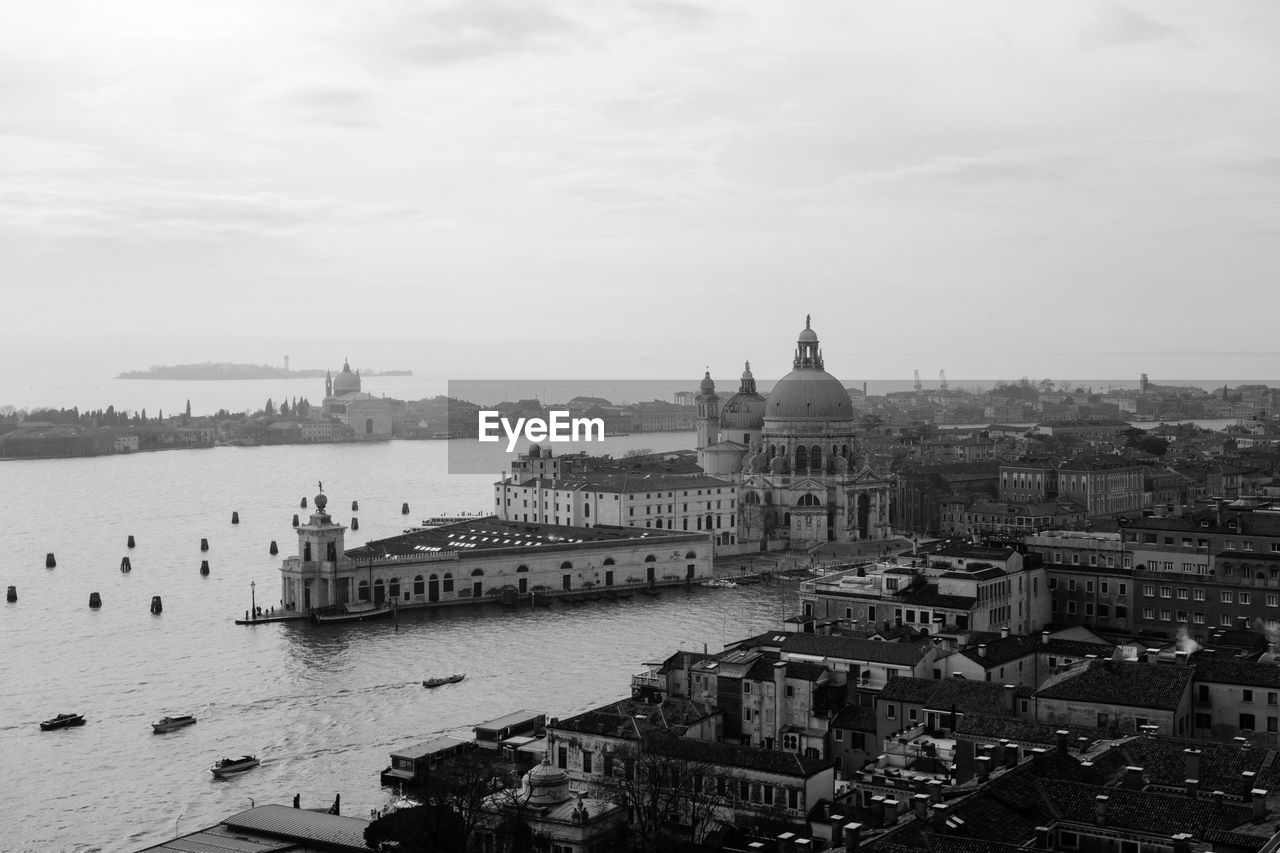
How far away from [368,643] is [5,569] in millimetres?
17307

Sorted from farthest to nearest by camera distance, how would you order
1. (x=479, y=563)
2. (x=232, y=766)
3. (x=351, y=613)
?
(x=479, y=563) → (x=351, y=613) → (x=232, y=766)

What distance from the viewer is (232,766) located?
21469 mm

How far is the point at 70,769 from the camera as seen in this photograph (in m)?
22.0

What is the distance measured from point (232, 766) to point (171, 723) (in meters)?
3.17

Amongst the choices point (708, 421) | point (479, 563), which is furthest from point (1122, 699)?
point (708, 421)

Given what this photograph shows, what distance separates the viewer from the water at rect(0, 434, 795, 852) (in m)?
20.6

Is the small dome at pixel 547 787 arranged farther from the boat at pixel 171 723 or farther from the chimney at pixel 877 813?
the boat at pixel 171 723

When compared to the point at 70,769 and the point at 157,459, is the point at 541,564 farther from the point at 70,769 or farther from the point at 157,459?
the point at 157,459

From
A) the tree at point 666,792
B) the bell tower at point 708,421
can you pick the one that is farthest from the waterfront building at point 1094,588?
the bell tower at point 708,421

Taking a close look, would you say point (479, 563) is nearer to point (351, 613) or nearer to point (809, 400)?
point (351, 613)

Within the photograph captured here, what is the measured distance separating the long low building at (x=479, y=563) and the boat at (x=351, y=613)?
0.35 m

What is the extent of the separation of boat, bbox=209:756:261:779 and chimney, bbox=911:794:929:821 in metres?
10.8

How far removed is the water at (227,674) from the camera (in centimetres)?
2064

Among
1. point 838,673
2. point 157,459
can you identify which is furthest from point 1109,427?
point 838,673
